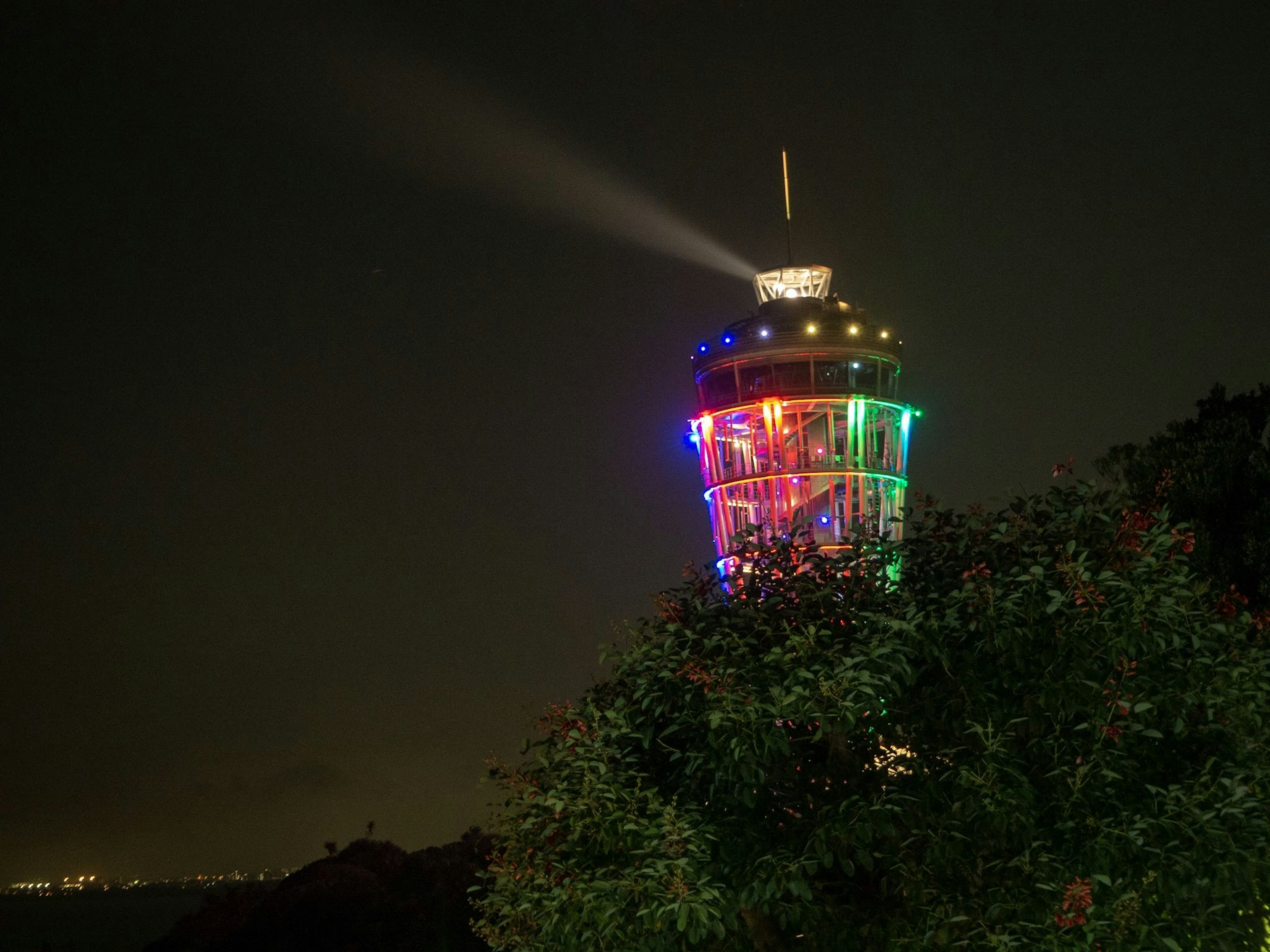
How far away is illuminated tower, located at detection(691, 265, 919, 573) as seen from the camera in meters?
59.5

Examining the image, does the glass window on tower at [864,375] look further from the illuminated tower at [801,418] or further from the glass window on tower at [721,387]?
the glass window on tower at [721,387]

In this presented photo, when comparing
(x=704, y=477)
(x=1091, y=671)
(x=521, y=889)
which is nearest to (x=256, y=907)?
(x=704, y=477)

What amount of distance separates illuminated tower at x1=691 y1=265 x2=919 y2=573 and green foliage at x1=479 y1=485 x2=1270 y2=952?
44359 millimetres

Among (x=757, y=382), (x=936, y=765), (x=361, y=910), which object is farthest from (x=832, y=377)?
(x=936, y=765)

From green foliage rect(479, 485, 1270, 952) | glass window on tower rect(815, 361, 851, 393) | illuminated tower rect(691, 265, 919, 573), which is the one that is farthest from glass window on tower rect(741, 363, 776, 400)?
→ green foliage rect(479, 485, 1270, 952)

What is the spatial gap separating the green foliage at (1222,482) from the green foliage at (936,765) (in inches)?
426

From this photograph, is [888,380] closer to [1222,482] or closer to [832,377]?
[832,377]

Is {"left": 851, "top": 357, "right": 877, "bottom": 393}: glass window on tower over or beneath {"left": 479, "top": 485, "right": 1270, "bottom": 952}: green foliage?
over

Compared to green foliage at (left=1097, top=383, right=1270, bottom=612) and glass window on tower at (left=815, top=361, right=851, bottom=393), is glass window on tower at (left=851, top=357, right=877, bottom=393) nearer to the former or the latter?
glass window on tower at (left=815, top=361, right=851, bottom=393)

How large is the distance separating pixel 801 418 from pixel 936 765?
47.0 metres

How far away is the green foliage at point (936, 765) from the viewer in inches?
471

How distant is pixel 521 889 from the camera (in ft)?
46.1

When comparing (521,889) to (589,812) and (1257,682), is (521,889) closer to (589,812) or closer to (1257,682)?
(589,812)

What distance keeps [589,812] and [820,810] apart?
2026mm
